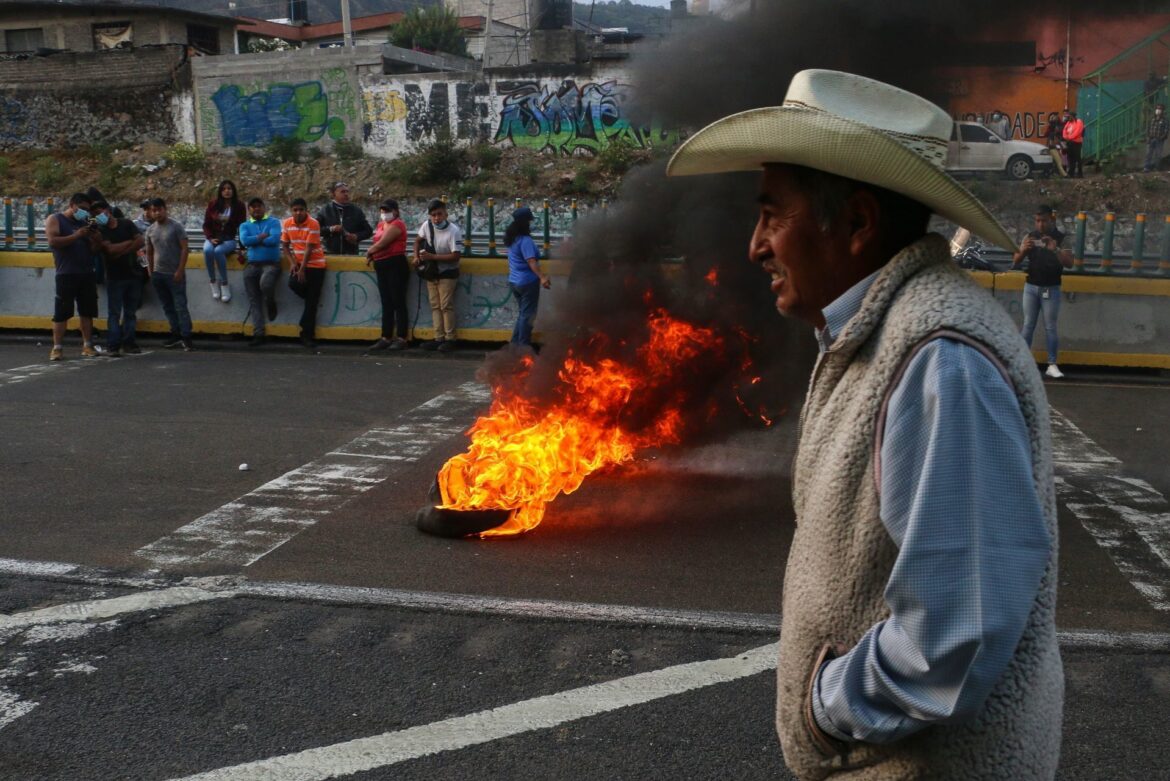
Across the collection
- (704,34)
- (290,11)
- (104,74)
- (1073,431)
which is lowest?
(1073,431)

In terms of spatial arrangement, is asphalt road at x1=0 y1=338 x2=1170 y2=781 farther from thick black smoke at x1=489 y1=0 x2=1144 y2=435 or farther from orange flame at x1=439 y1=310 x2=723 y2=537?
thick black smoke at x1=489 y1=0 x2=1144 y2=435

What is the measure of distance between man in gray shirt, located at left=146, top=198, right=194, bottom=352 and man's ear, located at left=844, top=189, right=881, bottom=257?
1338cm

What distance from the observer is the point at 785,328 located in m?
7.76

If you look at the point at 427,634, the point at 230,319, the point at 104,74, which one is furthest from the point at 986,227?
the point at 104,74

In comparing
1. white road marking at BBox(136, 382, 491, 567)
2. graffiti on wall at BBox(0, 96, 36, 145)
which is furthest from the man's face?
graffiti on wall at BBox(0, 96, 36, 145)

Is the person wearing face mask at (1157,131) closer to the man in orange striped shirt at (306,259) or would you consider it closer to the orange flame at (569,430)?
the man in orange striped shirt at (306,259)

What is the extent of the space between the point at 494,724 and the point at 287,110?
36260 mm

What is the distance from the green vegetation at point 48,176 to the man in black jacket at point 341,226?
26.1m

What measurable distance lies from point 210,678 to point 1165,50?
20211 millimetres

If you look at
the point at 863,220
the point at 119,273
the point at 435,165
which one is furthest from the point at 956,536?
the point at 435,165

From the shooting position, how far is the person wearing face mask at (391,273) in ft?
45.8

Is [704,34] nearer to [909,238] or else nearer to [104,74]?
[909,238]

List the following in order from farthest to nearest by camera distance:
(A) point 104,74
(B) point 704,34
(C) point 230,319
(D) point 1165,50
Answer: (A) point 104,74 < (D) point 1165,50 < (C) point 230,319 < (B) point 704,34

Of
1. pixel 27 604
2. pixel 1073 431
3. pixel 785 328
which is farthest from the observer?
pixel 1073 431
